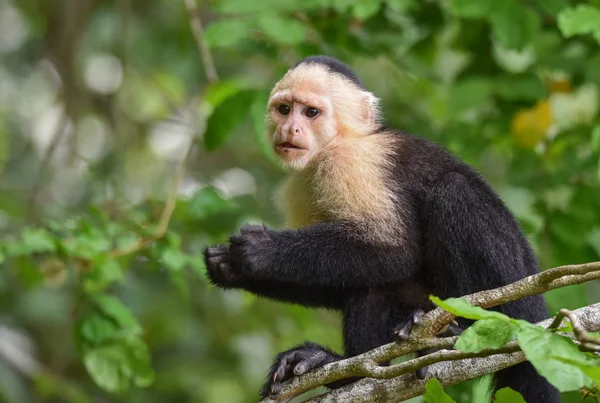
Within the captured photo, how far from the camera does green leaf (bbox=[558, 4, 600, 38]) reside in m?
4.73

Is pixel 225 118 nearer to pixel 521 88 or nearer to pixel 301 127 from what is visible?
pixel 301 127

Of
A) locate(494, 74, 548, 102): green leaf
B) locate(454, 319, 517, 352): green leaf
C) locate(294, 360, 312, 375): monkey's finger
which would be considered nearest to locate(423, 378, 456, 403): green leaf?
locate(454, 319, 517, 352): green leaf

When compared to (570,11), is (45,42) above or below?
above

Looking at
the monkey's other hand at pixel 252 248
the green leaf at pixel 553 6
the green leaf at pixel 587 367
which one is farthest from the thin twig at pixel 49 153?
the green leaf at pixel 587 367

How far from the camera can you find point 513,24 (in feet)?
18.5

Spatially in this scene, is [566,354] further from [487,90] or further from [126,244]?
[487,90]

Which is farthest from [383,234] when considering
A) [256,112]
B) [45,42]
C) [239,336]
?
[45,42]

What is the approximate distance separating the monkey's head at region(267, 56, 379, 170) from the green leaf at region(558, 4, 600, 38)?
123cm

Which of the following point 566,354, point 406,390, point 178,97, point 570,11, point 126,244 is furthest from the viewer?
point 178,97

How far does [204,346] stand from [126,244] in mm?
3575

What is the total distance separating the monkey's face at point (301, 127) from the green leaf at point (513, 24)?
4.26 feet

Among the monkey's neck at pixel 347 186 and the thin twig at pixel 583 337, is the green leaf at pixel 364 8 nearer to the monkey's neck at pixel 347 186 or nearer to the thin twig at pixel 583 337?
the monkey's neck at pixel 347 186

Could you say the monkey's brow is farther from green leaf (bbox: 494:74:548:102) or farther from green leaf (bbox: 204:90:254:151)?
green leaf (bbox: 494:74:548:102)

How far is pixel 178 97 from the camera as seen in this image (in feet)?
34.6
